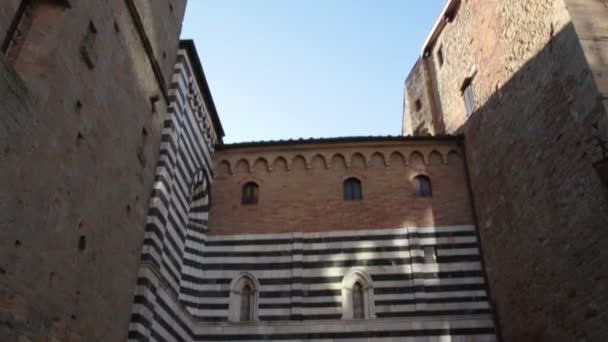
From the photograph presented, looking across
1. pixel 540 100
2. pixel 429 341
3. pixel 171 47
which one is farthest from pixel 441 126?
pixel 171 47

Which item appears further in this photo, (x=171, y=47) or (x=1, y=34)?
(x=171, y=47)

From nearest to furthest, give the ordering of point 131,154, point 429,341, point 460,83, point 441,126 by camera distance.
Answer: point 131,154 → point 429,341 → point 460,83 → point 441,126

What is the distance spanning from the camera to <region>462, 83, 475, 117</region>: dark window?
1284 centimetres

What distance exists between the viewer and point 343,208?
12.1 metres

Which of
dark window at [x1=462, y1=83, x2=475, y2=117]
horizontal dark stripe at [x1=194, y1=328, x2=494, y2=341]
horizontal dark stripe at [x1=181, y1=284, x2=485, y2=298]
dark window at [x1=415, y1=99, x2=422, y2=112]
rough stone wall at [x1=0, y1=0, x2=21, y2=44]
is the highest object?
dark window at [x1=415, y1=99, x2=422, y2=112]

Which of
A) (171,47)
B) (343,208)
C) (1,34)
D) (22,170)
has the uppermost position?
(171,47)

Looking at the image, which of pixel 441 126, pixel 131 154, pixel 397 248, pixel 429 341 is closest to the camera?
pixel 131 154

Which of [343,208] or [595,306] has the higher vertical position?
[343,208]

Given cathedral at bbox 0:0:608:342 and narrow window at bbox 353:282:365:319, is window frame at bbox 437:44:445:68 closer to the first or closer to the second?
cathedral at bbox 0:0:608:342

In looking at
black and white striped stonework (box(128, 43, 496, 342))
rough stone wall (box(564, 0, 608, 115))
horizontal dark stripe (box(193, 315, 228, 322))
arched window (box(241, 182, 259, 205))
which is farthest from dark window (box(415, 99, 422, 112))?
horizontal dark stripe (box(193, 315, 228, 322))

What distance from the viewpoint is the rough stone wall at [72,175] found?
5457 mm

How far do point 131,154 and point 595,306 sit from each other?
728 centimetres

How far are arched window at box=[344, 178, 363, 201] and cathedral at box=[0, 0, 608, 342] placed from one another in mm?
35

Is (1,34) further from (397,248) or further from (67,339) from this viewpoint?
(397,248)
